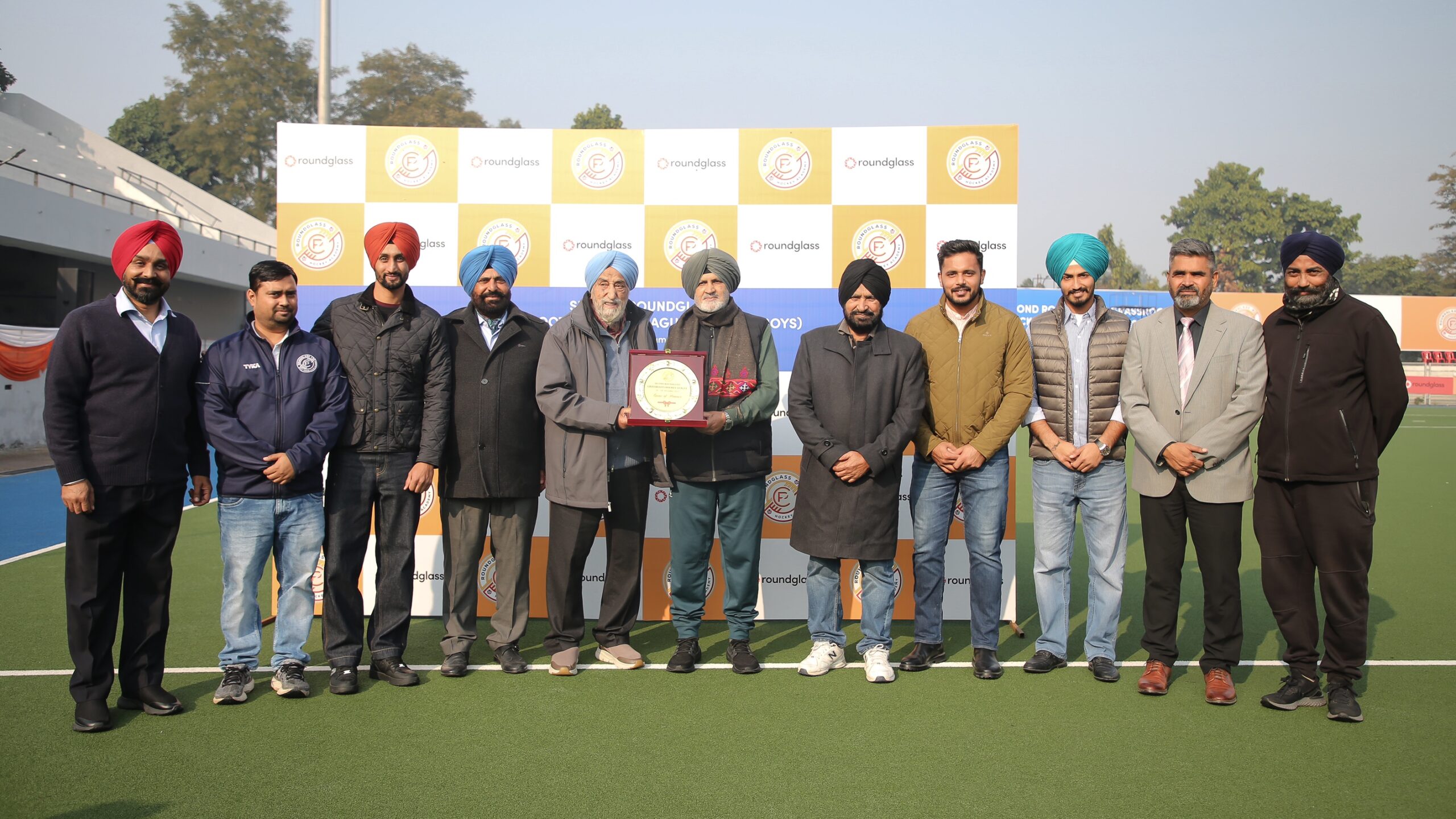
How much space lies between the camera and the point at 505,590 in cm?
428

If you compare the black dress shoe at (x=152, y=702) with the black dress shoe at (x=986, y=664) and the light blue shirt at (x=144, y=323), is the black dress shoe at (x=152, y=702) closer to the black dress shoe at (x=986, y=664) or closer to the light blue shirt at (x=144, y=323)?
the light blue shirt at (x=144, y=323)

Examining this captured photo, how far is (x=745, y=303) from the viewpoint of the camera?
531cm

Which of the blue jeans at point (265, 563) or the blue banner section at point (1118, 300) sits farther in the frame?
the blue banner section at point (1118, 300)

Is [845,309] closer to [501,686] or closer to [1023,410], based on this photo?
[1023,410]

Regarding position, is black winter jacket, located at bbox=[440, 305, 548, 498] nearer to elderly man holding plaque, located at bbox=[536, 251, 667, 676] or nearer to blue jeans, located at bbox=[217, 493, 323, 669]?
elderly man holding plaque, located at bbox=[536, 251, 667, 676]

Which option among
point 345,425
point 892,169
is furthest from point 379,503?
point 892,169

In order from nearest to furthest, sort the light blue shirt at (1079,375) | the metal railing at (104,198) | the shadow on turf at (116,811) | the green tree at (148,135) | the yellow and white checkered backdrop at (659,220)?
the shadow on turf at (116,811) < the light blue shirt at (1079,375) < the yellow and white checkered backdrop at (659,220) < the metal railing at (104,198) < the green tree at (148,135)

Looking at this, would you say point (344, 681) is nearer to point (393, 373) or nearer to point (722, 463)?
point (393, 373)

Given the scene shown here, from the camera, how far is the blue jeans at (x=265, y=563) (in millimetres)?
3730

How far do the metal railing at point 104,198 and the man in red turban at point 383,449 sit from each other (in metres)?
12.7

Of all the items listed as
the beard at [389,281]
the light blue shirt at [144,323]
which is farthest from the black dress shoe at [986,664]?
the light blue shirt at [144,323]

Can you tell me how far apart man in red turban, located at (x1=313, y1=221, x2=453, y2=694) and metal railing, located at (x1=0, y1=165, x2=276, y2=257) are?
1273 centimetres

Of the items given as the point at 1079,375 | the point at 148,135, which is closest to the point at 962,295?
the point at 1079,375

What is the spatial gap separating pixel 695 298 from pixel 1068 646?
254 cm
